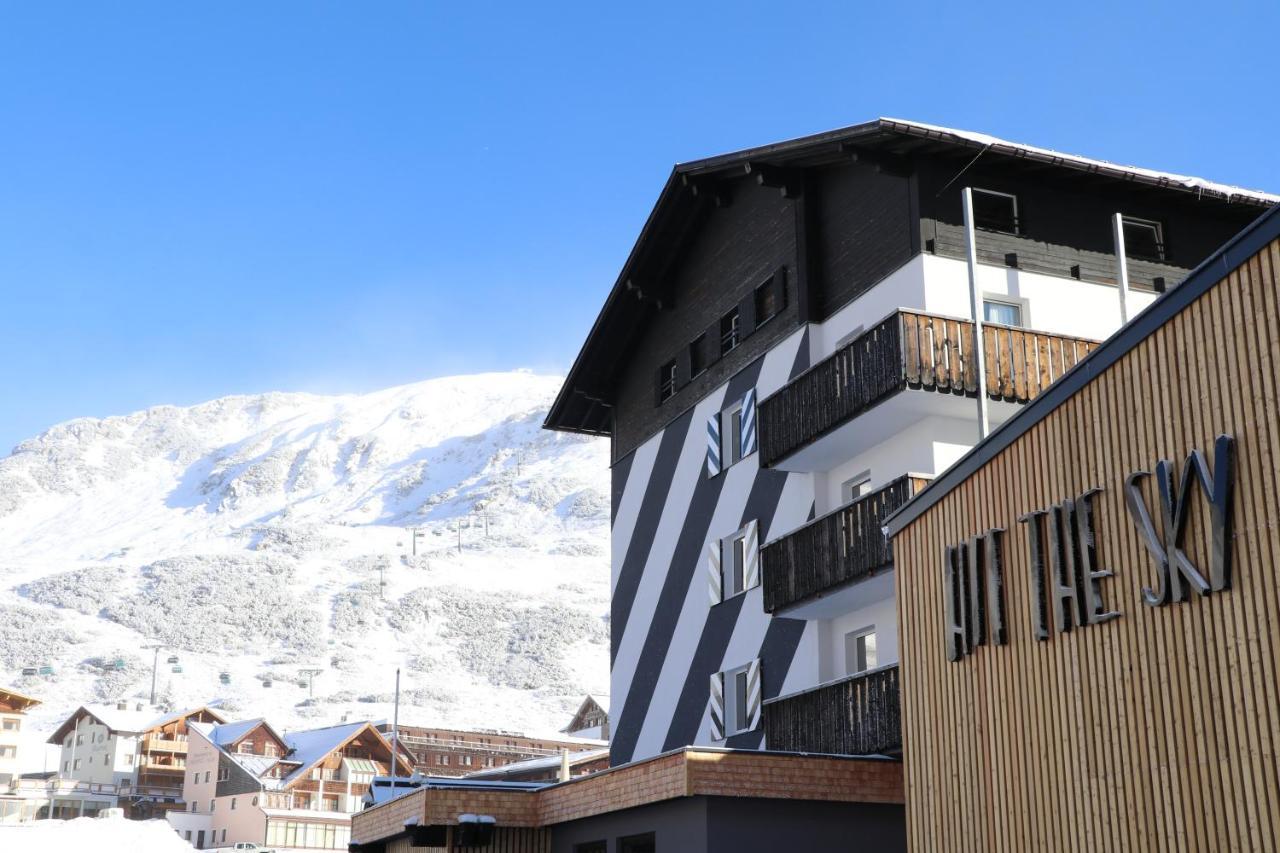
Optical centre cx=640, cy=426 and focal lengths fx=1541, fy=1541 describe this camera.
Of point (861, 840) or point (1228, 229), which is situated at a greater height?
point (1228, 229)

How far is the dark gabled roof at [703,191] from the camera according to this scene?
71.3 ft

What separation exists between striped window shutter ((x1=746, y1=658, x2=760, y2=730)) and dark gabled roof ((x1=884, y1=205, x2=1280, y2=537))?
9.08 metres

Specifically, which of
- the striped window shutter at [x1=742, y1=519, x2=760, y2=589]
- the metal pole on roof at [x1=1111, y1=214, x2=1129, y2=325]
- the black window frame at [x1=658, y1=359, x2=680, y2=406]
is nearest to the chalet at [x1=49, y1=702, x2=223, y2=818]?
the black window frame at [x1=658, y1=359, x2=680, y2=406]

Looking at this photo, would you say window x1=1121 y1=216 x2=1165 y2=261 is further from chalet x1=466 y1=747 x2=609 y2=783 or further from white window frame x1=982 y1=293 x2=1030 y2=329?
chalet x1=466 y1=747 x2=609 y2=783

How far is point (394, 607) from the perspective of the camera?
613 ft

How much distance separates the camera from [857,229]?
924 inches

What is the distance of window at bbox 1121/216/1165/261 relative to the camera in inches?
905

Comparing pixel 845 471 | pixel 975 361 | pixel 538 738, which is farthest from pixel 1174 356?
pixel 538 738

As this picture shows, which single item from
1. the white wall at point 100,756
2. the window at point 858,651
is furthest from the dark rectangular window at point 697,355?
the white wall at point 100,756

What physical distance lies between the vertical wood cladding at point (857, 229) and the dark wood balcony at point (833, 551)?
11.9 ft

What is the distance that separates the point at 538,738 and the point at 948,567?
3635 inches

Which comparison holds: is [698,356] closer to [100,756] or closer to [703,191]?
[703,191]

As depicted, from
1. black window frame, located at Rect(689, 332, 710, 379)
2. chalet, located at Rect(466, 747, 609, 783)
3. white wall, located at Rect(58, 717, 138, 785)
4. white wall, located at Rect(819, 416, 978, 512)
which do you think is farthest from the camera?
white wall, located at Rect(58, 717, 138, 785)

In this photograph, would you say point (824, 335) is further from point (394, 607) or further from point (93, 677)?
point (394, 607)
